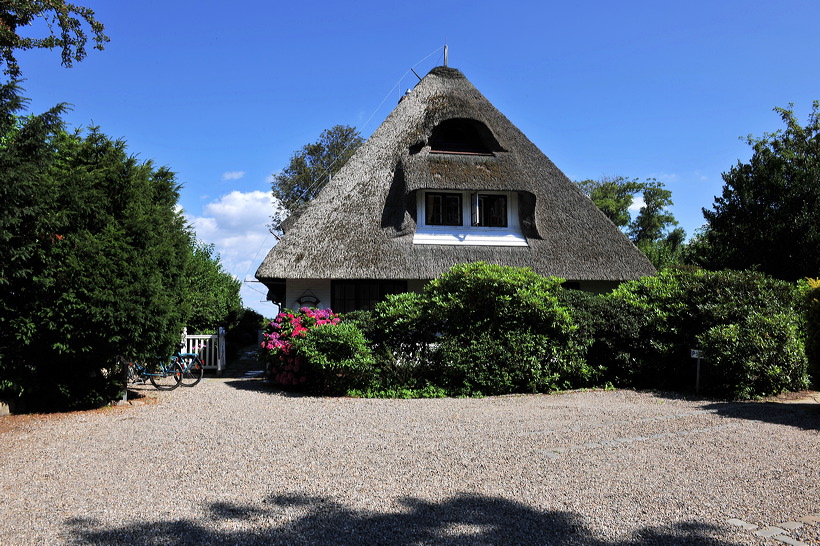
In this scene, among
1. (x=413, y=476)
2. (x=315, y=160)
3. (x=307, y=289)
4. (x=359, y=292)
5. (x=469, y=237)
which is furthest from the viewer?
(x=315, y=160)

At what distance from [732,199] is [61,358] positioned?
2075 centimetres

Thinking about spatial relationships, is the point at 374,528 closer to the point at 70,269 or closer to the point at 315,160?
the point at 70,269

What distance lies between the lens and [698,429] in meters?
7.32

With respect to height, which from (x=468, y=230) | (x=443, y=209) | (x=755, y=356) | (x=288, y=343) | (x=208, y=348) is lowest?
(x=208, y=348)

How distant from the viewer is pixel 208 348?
49.3 feet

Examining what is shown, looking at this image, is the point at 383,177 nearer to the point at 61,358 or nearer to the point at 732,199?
the point at 61,358

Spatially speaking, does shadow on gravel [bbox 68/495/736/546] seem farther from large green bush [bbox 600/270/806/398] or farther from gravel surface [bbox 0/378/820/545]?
large green bush [bbox 600/270/806/398]

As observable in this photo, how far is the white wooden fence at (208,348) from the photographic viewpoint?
48.5 ft

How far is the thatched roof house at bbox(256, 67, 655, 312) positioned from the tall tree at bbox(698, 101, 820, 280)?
574 centimetres

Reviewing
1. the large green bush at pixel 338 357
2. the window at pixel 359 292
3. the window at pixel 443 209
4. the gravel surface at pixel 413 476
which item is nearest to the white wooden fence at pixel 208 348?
the window at pixel 359 292

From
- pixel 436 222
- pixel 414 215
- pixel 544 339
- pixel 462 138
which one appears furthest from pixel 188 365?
pixel 462 138

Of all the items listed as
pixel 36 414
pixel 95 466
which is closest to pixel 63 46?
pixel 36 414

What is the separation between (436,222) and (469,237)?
40.2 inches

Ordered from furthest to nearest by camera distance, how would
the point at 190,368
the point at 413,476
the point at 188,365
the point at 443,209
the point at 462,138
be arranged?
the point at 462,138, the point at 443,209, the point at 190,368, the point at 188,365, the point at 413,476
